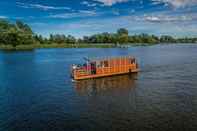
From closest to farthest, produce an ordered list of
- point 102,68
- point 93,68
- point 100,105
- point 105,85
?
point 100,105
point 105,85
point 93,68
point 102,68

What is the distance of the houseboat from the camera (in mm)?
56688

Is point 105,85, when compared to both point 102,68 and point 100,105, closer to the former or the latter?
point 102,68

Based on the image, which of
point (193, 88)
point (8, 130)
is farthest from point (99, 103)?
point (193, 88)

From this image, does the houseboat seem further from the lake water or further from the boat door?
the lake water

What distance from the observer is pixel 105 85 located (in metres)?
50.2

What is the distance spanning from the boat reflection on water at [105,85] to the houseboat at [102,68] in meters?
1.61

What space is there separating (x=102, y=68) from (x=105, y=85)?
9586 mm

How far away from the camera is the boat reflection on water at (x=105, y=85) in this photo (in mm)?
45500

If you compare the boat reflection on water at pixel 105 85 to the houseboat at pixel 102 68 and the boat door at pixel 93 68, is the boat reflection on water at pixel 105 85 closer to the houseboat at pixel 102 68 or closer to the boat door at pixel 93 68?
the houseboat at pixel 102 68

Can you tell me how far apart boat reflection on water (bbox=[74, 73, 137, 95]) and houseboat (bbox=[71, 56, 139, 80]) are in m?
1.61

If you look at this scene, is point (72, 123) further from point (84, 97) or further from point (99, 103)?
point (84, 97)

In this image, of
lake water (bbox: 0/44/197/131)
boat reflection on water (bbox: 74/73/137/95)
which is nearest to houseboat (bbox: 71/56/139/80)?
boat reflection on water (bbox: 74/73/137/95)

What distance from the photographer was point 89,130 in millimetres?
27141

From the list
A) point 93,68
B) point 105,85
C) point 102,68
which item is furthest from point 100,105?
point 102,68
